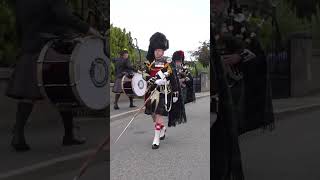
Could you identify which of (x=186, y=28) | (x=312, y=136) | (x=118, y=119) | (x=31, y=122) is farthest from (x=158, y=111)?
(x=312, y=136)

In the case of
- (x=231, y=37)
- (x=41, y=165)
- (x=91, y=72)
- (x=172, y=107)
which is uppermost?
(x=231, y=37)

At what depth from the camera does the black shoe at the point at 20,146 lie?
1.55 m

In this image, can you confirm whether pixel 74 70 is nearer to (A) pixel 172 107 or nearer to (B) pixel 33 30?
(B) pixel 33 30

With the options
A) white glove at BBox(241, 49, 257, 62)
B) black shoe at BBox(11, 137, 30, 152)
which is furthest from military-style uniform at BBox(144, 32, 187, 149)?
black shoe at BBox(11, 137, 30, 152)

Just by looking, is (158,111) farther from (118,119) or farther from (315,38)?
(315,38)

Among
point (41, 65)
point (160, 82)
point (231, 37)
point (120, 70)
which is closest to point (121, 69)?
point (120, 70)

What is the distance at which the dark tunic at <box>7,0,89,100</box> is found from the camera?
4.92 feet

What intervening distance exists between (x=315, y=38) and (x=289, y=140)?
1.15 ft

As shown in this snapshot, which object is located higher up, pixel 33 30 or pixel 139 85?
pixel 33 30

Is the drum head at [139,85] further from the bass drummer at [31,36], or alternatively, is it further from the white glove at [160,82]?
the bass drummer at [31,36]

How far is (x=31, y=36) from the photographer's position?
153 centimetres

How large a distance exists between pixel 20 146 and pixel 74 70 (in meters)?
0.31

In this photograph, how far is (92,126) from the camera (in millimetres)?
→ 1587

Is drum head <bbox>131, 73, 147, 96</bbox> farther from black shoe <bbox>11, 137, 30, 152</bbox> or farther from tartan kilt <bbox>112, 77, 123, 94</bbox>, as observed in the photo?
black shoe <bbox>11, 137, 30, 152</bbox>
